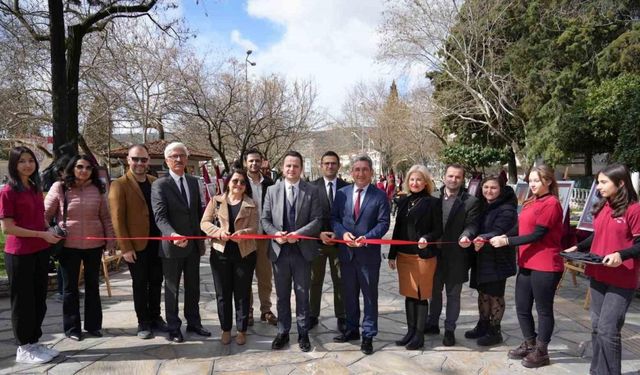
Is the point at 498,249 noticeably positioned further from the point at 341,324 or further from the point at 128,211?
the point at 128,211

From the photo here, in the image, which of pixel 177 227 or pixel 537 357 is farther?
pixel 177 227

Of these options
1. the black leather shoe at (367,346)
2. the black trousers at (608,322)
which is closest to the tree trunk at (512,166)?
the black trousers at (608,322)

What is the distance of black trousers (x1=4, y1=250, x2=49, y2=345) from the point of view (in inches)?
148

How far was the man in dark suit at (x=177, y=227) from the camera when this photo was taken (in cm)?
428

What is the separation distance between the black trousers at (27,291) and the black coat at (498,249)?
4.12 metres

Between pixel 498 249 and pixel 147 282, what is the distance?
362 centimetres

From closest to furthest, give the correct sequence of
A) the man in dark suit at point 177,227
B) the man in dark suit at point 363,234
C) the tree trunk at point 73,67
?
the man in dark suit at point 363,234
the man in dark suit at point 177,227
the tree trunk at point 73,67

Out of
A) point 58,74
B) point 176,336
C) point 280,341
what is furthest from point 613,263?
point 58,74

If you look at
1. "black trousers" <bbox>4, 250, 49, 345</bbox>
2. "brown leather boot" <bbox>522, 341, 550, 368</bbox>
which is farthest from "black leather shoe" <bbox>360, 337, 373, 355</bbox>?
"black trousers" <bbox>4, 250, 49, 345</bbox>

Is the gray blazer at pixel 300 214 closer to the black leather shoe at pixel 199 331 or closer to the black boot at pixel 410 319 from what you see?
the black boot at pixel 410 319

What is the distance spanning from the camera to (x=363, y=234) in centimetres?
416

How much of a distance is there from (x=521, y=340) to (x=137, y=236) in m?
4.11

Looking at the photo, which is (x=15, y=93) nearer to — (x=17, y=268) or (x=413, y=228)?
(x=17, y=268)

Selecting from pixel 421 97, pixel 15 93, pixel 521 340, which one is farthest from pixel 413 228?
pixel 421 97
